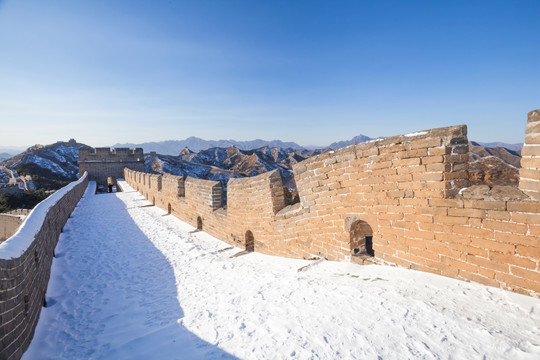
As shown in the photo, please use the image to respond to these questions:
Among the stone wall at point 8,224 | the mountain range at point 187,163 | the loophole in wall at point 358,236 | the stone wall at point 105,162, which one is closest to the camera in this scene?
the loophole in wall at point 358,236

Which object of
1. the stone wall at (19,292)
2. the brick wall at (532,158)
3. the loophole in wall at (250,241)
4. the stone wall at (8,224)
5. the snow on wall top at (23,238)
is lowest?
the stone wall at (8,224)

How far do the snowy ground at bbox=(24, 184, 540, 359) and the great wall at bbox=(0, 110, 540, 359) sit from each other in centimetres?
22

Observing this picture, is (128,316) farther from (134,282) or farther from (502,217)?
(502,217)

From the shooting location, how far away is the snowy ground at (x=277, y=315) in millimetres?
2217

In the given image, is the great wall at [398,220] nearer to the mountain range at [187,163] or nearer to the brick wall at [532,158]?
the brick wall at [532,158]

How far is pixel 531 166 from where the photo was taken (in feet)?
8.23

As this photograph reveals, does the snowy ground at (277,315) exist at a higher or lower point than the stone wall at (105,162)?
lower

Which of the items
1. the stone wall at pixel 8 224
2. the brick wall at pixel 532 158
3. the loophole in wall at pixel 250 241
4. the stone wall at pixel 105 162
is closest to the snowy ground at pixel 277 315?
the loophole in wall at pixel 250 241

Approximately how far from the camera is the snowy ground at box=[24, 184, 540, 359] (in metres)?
2.22

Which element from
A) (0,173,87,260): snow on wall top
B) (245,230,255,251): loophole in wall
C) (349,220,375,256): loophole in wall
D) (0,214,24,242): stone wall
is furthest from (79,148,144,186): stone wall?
(349,220,375,256): loophole in wall

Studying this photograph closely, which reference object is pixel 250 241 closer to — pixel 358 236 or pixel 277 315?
pixel 358 236

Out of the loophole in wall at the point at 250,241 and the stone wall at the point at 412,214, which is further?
the loophole in wall at the point at 250,241

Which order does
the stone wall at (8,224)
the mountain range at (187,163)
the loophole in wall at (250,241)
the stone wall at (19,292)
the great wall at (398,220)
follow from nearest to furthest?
the stone wall at (19,292) → the great wall at (398,220) → the loophole in wall at (250,241) → the stone wall at (8,224) → the mountain range at (187,163)

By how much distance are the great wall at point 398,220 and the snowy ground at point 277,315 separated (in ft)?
0.74
